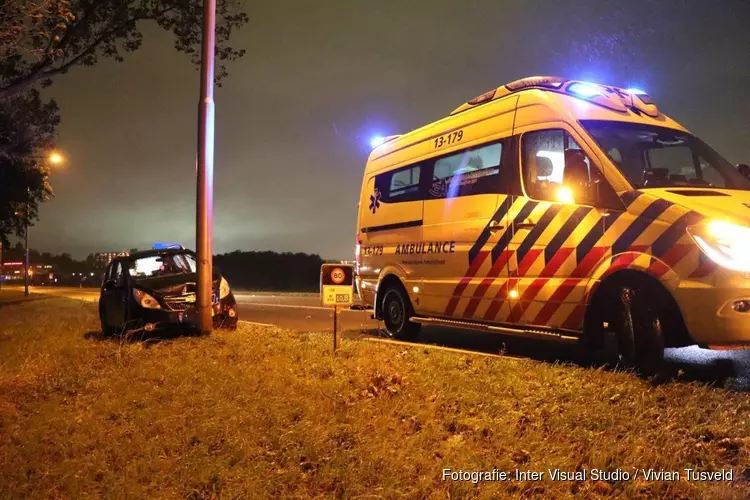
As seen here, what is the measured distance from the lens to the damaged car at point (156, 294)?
8875 millimetres

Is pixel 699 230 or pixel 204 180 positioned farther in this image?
pixel 204 180

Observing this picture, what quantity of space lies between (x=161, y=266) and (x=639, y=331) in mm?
7916

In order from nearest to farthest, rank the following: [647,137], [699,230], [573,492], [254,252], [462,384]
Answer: [573,492], [699,230], [462,384], [647,137], [254,252]

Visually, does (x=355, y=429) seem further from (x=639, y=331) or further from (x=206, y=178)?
(x=206, y=178)

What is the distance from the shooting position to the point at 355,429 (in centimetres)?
429

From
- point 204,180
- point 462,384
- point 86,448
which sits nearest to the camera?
point 86,448

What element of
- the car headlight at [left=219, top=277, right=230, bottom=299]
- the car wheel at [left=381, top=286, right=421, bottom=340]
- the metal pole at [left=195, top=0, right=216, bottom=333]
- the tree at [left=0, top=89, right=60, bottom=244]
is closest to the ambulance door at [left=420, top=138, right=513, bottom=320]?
the car wheel at [left=381, top=286, right=421, bottom=340]

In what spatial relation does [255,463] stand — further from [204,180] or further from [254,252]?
[254,252]

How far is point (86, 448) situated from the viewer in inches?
168

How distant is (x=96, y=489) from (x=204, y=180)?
239 inches

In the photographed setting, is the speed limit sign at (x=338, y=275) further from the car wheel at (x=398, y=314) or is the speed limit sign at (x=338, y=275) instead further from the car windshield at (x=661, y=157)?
the car windshield at (x=661, y=157)

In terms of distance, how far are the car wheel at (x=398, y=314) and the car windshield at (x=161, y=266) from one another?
3.57m

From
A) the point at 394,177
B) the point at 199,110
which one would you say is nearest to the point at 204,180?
the point at 199,110

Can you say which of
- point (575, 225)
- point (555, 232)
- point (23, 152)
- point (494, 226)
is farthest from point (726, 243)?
point (23, 152)
